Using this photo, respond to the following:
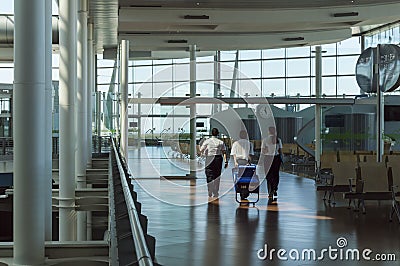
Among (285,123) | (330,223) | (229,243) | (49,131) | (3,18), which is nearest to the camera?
(229,243)

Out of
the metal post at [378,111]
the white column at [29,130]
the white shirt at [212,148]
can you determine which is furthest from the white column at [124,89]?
the white column at [29,130]

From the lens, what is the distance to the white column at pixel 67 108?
12.4m

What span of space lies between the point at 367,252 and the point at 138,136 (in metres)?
31.3

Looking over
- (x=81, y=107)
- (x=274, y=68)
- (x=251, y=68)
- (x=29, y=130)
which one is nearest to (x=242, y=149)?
(x=81, y=107)

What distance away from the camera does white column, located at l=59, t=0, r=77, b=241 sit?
12367 mm

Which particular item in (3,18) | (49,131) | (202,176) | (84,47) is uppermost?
(3,18)

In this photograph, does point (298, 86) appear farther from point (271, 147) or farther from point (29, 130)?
point (29, 130)

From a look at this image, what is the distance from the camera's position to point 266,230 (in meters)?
10.3

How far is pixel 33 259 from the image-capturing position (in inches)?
277

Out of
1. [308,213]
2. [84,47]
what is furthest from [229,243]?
[84,47]

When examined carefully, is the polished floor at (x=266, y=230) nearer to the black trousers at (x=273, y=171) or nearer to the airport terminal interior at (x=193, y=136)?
the airport terminal interior at (x=193, y=136)

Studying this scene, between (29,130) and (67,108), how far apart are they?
559 centimetres

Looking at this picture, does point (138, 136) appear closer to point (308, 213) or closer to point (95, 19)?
point (95, 19)

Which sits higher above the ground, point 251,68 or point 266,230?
point 251,68
